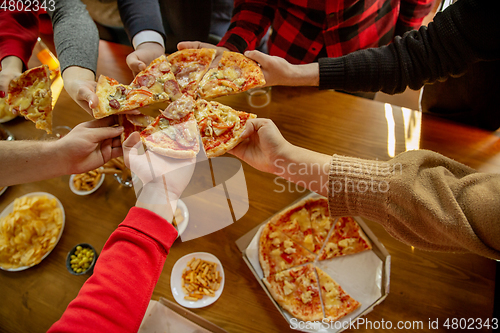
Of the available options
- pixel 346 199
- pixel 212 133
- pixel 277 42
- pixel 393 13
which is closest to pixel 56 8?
pixel 212 133

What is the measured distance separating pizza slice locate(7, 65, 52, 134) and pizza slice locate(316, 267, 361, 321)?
104 inches

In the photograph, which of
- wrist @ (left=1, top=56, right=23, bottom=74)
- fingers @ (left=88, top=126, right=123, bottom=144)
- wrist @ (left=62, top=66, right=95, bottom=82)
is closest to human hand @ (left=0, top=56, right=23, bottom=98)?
wrist @ (left=1, top=56, right=23, bottom=74)

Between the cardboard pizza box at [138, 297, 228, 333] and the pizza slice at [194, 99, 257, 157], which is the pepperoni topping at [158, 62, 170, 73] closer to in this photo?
the pizza slice at [194, 99, 257, 157]

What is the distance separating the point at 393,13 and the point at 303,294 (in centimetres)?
267

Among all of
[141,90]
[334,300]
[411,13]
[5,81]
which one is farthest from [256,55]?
[5,81]

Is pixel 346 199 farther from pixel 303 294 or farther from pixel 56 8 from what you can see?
pixel 56 8

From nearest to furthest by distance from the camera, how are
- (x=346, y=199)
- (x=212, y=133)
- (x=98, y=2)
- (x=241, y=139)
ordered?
(x=346, y=199)
(x=241, y=139)
(x=212, y=133)
(x=98, y=2)

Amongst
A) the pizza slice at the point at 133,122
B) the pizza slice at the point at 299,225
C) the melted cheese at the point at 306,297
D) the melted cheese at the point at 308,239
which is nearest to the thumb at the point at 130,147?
the pizza slice at the point at 133,122

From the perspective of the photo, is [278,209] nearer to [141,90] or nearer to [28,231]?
[141,90]

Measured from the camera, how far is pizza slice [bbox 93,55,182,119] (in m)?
2.10

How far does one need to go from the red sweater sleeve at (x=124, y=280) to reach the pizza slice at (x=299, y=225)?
0.89 metres

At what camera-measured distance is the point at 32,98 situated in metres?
2.34

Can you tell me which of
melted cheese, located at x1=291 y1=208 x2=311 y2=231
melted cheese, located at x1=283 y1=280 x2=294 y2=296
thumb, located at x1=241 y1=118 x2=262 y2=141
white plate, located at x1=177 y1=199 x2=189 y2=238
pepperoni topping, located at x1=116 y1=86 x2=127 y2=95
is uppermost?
thumb, located at x1=241 y1=118 x2=262 y2=141

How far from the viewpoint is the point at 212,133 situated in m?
2.20
